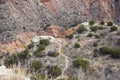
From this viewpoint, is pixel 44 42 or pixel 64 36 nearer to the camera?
pixel 44 42

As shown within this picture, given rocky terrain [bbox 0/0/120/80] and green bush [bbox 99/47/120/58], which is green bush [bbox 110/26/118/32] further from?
green bush [bbox 99/47/120/58]

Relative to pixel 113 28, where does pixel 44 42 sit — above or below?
below

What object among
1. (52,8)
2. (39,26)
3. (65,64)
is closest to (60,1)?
(52,8)

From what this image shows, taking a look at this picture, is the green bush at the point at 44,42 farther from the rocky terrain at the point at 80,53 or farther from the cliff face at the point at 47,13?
the cliff face at the point at 47,13

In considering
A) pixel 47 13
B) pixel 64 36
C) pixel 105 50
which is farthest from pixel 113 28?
pixel 47 13

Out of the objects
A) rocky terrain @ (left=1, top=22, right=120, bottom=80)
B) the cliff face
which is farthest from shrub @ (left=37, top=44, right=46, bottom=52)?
the cliff face

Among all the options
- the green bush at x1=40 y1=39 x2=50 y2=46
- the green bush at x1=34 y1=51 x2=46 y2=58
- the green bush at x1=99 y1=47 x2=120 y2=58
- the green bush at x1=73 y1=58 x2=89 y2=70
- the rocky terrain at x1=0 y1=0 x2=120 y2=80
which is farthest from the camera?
the green bush at x1=40 y1=39 x2=50 y2=46

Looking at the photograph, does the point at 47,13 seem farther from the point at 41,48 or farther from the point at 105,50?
the point at 105,50

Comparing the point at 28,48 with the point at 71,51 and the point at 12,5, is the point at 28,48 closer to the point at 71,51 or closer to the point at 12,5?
the point at 71,51

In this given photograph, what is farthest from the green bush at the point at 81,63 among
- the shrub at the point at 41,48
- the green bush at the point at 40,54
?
the shrub at the point at 41,48
